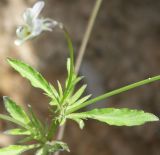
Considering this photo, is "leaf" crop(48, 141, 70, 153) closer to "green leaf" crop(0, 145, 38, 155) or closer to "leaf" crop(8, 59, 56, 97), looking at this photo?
"green leaf" crop(0, 145, 38, 155)

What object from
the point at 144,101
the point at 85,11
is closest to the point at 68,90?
the point at 144,101

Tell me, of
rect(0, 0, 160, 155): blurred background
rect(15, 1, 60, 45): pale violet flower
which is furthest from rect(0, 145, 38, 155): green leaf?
rect(0, 0, 160, 155): blurred background

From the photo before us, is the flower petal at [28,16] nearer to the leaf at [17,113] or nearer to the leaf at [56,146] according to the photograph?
the leaf at [17,113]

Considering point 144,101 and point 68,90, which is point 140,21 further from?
point 68,90

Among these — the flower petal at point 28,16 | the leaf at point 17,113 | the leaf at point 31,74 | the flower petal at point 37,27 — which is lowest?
the leaf at point 17,113

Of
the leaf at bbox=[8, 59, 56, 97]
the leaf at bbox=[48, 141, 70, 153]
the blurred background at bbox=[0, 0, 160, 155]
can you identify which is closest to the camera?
the leaf at bbox=[48, 141, 70, 153]

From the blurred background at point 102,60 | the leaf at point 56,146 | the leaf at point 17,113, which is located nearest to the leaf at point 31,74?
the leaf at point 17,113

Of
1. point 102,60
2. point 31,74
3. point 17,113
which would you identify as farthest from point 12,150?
point 102,60

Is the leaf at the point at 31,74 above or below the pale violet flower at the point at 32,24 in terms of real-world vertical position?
below
